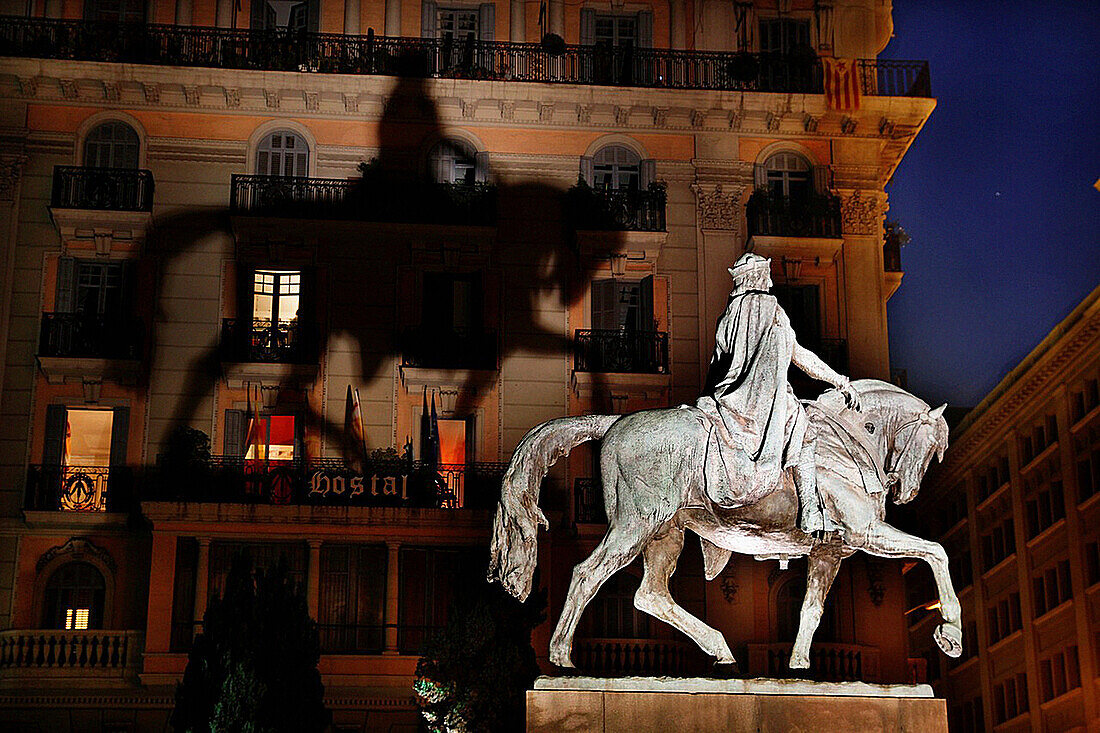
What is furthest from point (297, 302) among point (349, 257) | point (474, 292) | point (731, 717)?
point (731, 717)

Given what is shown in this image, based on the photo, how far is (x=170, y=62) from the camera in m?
38.7

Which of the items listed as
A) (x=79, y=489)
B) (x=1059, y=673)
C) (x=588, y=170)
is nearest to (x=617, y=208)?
(x=588, y=170)

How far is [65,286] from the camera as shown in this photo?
38125 millimetres

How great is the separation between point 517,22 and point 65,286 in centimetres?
1257

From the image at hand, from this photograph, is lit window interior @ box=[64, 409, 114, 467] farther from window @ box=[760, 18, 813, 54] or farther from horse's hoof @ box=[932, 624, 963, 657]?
horse's hoof @ box=[932, 624, 963, 657]

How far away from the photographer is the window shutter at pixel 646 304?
38.7 meters

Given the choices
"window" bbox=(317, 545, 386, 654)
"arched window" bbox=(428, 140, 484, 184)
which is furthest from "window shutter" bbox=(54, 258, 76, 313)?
"arched window" bbox=(428, 140, 484, 184)

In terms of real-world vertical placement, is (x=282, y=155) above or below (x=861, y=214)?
above

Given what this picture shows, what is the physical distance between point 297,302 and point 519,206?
5763 mm

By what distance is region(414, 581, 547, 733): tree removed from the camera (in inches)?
1145

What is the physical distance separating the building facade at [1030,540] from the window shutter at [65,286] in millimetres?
24903

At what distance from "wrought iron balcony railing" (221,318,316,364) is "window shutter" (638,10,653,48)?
1097 centimetres

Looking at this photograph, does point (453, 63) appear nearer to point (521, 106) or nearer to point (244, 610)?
point (521, 106)

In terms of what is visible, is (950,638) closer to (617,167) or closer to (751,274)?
(751,274)
